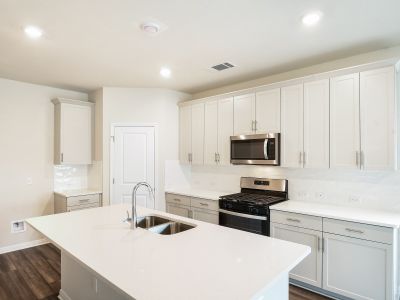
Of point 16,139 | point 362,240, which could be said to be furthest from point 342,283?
point 16,139

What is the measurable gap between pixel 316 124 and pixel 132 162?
285cm

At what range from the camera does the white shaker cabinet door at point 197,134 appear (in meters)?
4.26

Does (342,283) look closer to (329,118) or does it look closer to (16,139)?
(329,118)

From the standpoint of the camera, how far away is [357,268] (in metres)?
2.49

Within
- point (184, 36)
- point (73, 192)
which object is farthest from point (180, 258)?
point (73, 192)

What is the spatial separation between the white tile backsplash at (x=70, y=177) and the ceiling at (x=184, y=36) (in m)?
1.60

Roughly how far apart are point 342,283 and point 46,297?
3.05 meters

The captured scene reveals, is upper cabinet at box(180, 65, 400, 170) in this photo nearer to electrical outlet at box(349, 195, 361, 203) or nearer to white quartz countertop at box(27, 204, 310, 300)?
electrical outlet at box(349, 195, 361, 203)

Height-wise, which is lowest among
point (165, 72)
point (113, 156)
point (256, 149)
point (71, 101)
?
point (113, 156)

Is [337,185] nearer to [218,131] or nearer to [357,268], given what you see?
[357,268]

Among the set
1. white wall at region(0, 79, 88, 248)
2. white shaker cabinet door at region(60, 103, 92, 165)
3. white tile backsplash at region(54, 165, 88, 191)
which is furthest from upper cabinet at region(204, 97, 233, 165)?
white wall at region(0, 79, 88, 248)

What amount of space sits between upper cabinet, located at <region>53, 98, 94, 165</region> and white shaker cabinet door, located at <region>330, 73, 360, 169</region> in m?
3.77

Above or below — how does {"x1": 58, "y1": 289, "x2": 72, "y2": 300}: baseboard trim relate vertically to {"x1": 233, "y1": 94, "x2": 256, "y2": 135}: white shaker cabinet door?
below

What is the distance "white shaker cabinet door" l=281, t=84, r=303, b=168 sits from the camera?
3.15 meters
